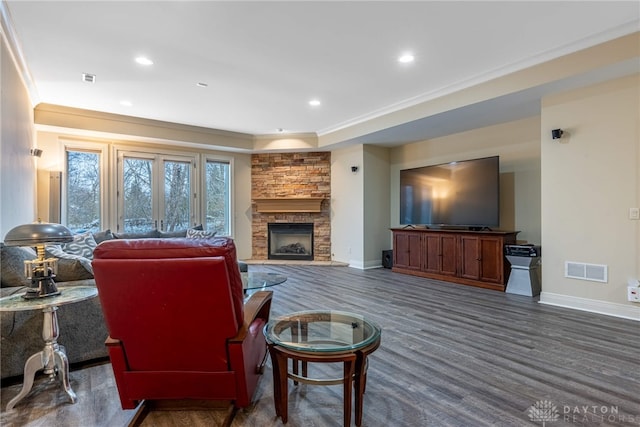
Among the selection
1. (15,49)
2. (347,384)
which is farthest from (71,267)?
(347,384)

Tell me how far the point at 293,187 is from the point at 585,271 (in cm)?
Result: 535

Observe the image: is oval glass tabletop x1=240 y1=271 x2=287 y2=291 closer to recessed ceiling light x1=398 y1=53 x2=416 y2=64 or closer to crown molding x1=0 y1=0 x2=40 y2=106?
recessed ceiling light x1=398 y1=53 x2=416 y2=64

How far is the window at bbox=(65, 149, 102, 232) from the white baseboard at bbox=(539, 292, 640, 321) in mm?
7084

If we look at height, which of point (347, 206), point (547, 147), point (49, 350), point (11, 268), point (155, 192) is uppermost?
point (547, 147)

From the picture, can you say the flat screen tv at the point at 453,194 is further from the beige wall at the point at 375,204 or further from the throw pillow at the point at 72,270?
the throw pillow at the point at 72,270

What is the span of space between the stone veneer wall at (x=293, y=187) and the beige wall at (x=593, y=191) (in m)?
4.28

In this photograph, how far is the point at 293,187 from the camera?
7.45 m

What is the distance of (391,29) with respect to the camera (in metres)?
2.97

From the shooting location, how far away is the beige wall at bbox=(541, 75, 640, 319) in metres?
3.38

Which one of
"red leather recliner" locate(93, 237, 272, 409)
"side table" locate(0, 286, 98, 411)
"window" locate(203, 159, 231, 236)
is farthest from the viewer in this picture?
"window" locate(203, 159, 231, 236)

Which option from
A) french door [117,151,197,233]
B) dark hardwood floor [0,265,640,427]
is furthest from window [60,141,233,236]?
dark hardwood floor [0,265,640,427]

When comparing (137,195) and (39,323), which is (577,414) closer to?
(39,323)

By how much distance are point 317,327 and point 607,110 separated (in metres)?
3.86

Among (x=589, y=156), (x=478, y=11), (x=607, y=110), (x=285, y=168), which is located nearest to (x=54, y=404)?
(x=478, y=11)
